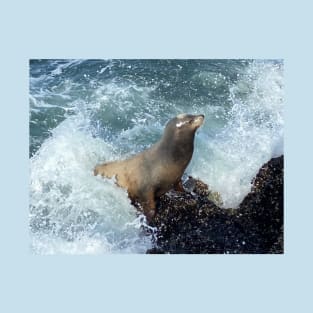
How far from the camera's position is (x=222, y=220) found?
8.47 m

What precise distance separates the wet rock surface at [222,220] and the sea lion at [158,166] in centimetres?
16

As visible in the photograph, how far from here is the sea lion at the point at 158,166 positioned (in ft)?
27.4

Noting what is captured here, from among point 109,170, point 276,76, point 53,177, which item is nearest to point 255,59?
point 276,76

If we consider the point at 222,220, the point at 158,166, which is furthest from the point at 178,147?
the point at 222,220

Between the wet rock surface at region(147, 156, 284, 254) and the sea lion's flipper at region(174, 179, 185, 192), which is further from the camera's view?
the sea lion's flipper at region(174, 179, 185, 192)

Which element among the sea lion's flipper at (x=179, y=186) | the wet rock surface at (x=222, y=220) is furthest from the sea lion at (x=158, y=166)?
the wet rock surface at (x=222, y=220)

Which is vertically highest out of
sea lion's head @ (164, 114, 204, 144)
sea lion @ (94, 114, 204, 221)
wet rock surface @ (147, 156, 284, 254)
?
sea lion's head @ (164, 114, 204, 144)

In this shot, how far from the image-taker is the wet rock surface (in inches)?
330

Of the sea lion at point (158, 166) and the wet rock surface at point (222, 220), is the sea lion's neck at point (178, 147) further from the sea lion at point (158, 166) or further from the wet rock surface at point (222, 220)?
the wet rock surface at point (222, 220)

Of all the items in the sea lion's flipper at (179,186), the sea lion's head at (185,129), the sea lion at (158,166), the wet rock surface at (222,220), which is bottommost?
the wet rock surface at (222,220)

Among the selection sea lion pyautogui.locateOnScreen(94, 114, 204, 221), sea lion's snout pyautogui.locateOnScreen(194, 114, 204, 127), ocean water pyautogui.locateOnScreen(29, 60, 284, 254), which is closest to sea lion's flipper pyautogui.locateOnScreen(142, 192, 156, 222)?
sea lion pyautogui.locateOnScreen(94, 114, 204, 221)

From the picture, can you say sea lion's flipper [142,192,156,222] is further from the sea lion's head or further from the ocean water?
the sea lion's head

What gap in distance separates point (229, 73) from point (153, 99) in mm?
1010

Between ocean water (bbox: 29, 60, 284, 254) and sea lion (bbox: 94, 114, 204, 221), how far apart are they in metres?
0.10
